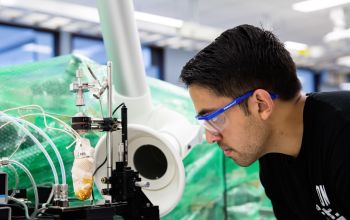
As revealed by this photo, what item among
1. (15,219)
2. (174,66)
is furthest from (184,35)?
(15,219)

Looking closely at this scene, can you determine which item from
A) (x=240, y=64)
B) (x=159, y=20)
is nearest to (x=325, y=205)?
(x=240, y=64)

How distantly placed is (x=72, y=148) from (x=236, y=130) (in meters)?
0.49

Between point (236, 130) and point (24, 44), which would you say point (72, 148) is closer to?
point (236, 130)

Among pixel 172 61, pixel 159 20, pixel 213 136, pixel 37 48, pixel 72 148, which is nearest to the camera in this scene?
pixel 213 136

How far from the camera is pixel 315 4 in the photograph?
202 inches

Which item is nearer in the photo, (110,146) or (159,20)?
(110,146)

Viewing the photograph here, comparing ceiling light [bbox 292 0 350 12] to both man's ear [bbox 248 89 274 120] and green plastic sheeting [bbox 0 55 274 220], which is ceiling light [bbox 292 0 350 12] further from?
man's ear [bbox 248 89 274 120]

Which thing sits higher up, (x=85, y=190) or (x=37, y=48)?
(x=37, y=48)

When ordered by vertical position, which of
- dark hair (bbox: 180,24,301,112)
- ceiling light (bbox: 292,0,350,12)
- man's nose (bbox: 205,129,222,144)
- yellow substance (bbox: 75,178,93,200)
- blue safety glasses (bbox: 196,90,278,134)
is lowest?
yellow substance (bbox: 75,178,93,200)

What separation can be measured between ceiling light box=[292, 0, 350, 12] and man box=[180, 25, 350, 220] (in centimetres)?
399

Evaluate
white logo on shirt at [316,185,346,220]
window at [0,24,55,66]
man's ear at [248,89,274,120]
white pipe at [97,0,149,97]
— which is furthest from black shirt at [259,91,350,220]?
window at [0,24,55,66]

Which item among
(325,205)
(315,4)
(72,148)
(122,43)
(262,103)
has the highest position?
(315,4)

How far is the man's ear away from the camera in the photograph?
1.10 m

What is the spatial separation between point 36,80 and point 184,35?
10.6 feet
